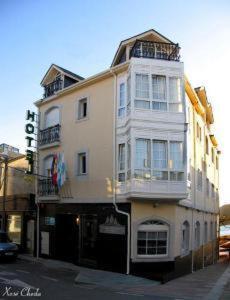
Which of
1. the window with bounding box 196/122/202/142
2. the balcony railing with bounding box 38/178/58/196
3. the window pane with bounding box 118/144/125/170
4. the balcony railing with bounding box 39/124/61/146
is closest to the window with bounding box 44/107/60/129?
the balcony railing with bounding box 39/124/61/146

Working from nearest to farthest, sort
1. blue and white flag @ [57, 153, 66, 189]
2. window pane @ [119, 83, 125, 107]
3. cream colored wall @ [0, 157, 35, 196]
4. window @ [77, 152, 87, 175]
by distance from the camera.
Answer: window pane @ [119, 83, 125, 107] → blue and white flag @ [57, 153, 66, 189] → window @ [77, 152, 87, 175] → cream colored wall @ [0, 157, 35, 196]

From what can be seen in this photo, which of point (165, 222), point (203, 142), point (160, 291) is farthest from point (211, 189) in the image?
point (160, 291)

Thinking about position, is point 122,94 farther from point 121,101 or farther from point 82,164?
point 82,164

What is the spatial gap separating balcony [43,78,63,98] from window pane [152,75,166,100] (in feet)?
23.3

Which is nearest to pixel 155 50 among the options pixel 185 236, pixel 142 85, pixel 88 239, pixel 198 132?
pixel 142 85

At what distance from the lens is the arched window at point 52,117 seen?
23406 millimetres

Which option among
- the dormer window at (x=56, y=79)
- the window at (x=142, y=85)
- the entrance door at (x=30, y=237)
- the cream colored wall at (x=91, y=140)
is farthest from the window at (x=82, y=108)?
the entrance door at (x=30, y=237)

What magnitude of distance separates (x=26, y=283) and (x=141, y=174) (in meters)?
6.71

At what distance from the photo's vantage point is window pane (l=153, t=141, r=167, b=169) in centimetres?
1808

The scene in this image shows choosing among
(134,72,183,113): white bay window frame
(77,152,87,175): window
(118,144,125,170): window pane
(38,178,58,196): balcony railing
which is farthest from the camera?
(38,178,58,196): balcony railing

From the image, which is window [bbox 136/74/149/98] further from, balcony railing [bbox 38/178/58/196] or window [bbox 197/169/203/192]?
window [bbox 197/169/203/192]

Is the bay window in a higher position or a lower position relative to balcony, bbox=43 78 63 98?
lower

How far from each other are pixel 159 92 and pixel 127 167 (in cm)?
393

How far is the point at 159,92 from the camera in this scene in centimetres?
1870
